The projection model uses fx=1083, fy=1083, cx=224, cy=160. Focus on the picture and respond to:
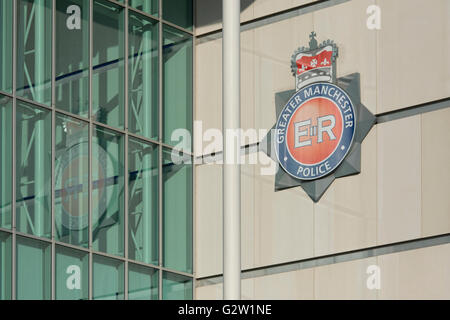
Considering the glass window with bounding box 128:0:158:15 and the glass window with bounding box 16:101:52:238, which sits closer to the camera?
the glass window with bounding box 16:101:52:238

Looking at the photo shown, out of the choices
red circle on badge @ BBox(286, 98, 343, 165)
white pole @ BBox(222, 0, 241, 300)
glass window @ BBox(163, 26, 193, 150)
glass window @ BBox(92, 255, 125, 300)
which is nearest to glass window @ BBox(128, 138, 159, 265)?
glass window @ BBox(92, 255, 125, 300)

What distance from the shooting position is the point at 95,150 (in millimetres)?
18922

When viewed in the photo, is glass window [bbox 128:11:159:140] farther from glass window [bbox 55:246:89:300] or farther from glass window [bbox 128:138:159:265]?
glass window [bbox 55:246:89:300]

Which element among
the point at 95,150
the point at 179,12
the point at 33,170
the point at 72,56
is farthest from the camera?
the point at 179,12

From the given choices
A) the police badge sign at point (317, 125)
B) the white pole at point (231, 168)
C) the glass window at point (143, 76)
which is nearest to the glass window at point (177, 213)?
the glass window at point (143, 76)

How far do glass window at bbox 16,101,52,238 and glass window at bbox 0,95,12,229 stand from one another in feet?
0.51

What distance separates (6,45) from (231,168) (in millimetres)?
12267

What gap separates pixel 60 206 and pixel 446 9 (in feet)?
23.5

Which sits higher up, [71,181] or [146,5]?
[146,5]

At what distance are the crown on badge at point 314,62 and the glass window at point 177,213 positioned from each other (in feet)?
9.51

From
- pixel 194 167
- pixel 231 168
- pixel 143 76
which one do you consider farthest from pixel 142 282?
pixel 231 168

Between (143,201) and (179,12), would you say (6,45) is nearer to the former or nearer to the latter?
(143,201)

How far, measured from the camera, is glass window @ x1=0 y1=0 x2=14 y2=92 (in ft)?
56.1

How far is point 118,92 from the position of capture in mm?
19672
